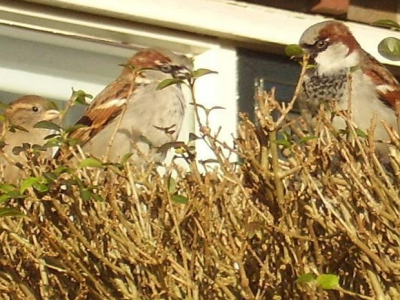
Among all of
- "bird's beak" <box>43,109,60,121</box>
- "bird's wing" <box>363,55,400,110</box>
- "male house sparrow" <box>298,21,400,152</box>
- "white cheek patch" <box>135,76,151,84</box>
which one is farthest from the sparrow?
"bird's wing" <box>363,55,400,110</box>

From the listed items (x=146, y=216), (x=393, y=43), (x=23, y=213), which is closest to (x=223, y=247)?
(x=146, y=216)

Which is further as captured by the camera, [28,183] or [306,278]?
[28,183]

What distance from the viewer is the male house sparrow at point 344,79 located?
4.09 m

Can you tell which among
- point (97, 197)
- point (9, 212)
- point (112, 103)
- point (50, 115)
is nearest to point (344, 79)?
point (112, 103)

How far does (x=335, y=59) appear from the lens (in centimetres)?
432

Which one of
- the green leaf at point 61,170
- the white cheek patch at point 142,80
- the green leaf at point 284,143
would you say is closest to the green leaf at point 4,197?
the green leaf at point 61,170

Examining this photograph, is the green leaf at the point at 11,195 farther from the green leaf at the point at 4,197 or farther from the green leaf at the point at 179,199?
the green leaf at the point at 179,199

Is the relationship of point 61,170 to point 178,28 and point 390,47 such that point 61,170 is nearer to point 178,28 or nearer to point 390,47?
point 390,47

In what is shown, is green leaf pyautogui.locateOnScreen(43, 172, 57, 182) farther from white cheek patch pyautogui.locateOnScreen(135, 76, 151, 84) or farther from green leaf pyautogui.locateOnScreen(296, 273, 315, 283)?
white cheek patch pyautogui.locateOnScreen(135, 76, 151, 84)

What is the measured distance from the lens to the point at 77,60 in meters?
4.14

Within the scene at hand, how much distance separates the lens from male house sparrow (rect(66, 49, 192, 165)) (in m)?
4.02

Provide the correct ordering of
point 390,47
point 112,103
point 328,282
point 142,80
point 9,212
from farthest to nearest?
1. point 142,80
2. point 112,103
3. point 390,47
4. point 9,212
5. point 328,282

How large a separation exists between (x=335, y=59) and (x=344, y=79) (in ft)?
0.46

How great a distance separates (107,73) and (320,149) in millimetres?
1977
